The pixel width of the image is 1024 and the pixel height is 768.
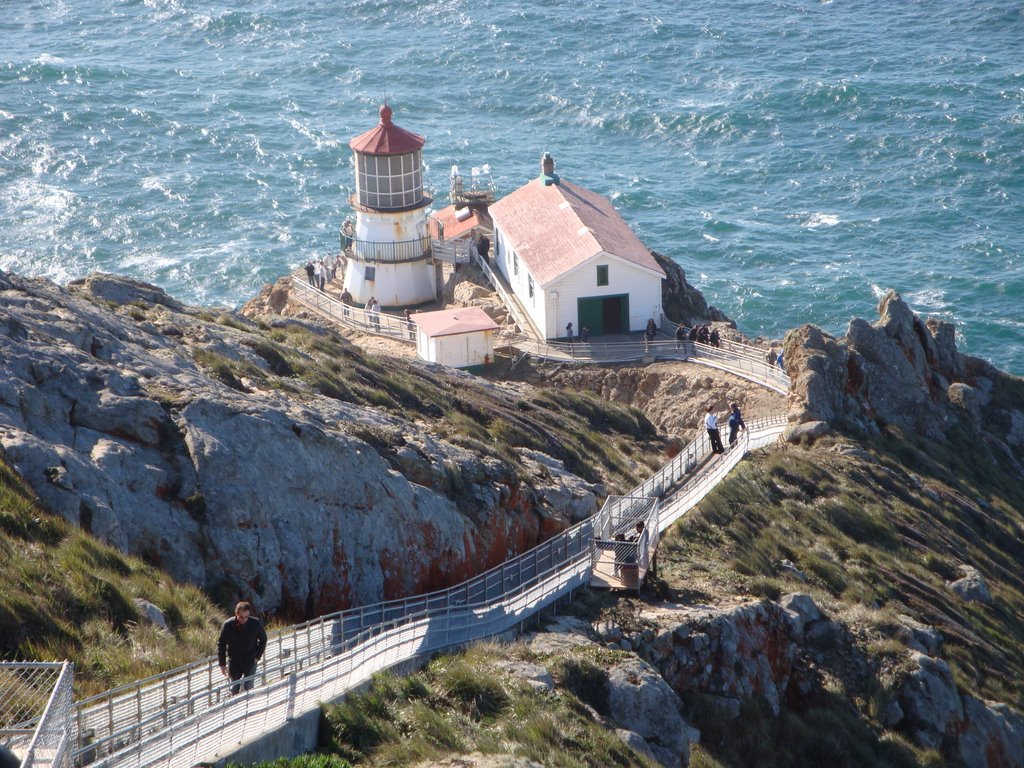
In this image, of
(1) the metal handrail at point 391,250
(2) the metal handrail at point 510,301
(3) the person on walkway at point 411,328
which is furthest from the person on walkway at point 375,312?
(2) the metal handrail at point 510,301

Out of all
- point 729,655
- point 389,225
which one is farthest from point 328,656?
point 389,225

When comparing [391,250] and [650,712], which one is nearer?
[650,712]

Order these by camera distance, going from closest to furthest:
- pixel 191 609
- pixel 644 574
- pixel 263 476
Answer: pixel 191 609 < pixel 263 476 < pixel 644 574

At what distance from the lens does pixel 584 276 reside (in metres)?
44.6

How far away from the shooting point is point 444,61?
105 metres

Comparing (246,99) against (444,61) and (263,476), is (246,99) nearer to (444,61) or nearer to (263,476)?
(444,61)

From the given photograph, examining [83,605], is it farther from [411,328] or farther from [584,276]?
[411,328]

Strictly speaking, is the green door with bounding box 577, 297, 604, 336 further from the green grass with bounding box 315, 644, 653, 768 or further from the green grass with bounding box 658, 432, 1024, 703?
the green grass with bounding box 315, 644, 653, 768

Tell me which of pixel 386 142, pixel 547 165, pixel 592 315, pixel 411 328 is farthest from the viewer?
pixel 547 165

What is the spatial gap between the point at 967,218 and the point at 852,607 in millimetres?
57172

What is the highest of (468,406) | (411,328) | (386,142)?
(386,142)

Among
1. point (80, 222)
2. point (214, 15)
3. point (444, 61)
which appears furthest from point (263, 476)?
point (214, 15)

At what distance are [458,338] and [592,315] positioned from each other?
5021 millimetres

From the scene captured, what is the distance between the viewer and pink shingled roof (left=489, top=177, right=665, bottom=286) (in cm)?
4503
